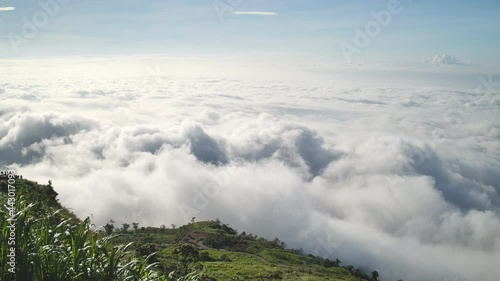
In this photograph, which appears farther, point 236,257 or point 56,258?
point 236,257

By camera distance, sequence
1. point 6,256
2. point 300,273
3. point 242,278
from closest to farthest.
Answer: point 6,256 < point 242,278 < point 300,273

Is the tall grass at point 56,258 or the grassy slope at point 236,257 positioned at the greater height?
the tall grass at point 56,258

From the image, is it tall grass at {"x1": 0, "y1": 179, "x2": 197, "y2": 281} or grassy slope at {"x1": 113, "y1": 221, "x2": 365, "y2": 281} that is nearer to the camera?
tall grass at {"x1": 0, "y1": 179, "x2": 197, "y2": 281}

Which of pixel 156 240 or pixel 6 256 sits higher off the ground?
pixel 6 256

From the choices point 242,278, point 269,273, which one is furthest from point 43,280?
point 269,273

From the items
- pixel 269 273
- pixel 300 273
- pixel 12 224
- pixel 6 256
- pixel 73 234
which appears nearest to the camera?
pixel 6 256

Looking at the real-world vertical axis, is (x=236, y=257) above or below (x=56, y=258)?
below

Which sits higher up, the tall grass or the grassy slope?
the tall grass

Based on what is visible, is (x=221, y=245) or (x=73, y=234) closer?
(x=73, y=234)

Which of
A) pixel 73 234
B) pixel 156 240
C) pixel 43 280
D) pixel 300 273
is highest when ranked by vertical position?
pixel 73 234

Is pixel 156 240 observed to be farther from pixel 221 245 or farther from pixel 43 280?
pixel 43 280

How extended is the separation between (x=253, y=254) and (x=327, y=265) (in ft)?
130

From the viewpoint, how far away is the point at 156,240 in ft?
552

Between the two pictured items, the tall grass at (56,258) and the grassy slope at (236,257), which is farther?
the grassy slope at (236,257)
